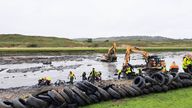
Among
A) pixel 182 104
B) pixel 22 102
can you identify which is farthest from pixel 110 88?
pixel 22 102

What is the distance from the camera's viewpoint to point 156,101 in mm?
17141

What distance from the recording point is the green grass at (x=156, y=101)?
52.9ft

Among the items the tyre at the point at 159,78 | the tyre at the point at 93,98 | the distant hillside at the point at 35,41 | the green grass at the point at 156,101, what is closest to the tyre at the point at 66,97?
the green grass at the point at 156,101

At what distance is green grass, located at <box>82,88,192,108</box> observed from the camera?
1611cm

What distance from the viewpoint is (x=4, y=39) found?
140625 mm

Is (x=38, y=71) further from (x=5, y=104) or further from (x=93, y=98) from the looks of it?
(x=5, y=104)

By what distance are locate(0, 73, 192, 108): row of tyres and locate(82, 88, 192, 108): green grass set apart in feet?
1.21

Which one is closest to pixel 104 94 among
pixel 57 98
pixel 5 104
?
pixel 57 98

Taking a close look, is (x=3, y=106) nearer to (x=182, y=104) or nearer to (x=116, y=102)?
(x=116, y=102)

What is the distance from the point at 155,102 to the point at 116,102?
1.79 metres

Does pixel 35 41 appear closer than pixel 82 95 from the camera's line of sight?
No

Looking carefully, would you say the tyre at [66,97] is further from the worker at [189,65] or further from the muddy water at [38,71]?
the muddy water at [38,71]

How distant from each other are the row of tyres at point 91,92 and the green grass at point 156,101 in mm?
369

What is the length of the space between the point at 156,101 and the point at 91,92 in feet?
A: 10.0
